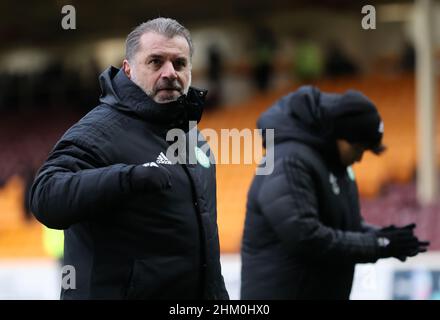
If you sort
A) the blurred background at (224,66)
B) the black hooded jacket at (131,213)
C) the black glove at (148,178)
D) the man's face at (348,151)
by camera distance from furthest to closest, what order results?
the blurred background at (224,66)
the man's face at (348,151)
the black hooded jacket at (131,213)
the black glove at (148,178)

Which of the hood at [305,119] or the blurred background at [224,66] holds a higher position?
the blurred background at [224,66]

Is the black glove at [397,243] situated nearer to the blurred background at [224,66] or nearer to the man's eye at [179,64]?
the man's eye at [179,64]

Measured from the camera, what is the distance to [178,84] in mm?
2863

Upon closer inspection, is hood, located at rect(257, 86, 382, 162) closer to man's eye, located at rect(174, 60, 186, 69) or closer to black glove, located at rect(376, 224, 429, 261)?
black glove, located at rect(376, 224, 429, 261)

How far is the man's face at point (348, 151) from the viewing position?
12.2 ft

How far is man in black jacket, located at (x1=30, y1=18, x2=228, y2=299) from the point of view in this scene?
277cm

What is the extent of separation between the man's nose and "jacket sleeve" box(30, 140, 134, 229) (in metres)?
0.33

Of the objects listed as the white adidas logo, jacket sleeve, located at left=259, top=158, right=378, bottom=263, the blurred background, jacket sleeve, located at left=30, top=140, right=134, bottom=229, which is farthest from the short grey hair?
the blurred background

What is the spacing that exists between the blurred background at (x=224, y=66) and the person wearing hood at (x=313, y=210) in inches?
334

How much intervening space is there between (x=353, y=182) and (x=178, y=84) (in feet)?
3.99

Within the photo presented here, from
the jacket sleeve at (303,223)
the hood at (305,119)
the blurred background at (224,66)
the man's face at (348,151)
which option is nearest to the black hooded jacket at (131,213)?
the jacket sleeve at (303,223)

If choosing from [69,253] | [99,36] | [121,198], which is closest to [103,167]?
[121,198]

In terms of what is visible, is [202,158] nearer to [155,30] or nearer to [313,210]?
[155,30]
